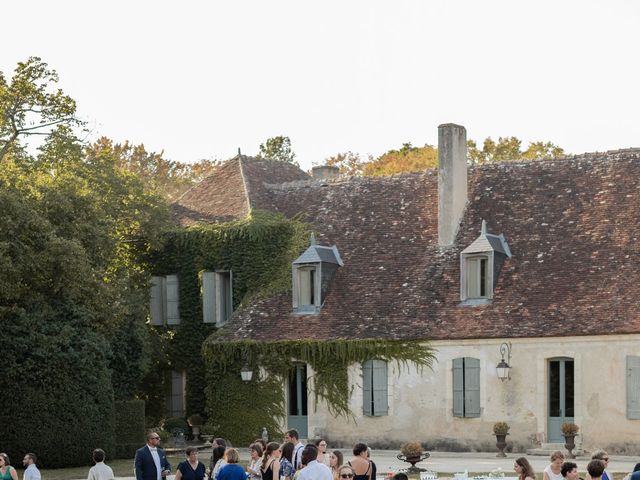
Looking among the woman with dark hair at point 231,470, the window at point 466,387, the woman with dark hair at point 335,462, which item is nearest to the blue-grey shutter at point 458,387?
the window at point 466,387

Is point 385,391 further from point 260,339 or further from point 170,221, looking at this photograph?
point 170,221

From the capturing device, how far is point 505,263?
3712 centimetres

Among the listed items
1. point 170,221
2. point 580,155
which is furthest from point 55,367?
point 580,155

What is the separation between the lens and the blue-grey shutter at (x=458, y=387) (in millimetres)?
36438

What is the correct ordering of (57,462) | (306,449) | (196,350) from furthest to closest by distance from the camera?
(196,350) < (57,462) < (306,449)

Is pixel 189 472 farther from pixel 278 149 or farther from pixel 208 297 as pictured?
pixel 278 149

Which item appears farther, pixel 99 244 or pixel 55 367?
pixel 99 244

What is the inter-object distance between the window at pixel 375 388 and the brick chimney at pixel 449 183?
3.93 m

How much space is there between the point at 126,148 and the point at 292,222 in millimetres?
28519

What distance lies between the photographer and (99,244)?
36312 mm

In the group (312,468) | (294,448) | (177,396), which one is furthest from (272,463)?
(177,396)

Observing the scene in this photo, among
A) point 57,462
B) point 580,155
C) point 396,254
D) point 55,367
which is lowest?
point 57,462

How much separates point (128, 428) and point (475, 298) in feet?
32.0

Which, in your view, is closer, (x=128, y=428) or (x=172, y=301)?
(x=128, y=428)
